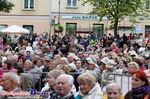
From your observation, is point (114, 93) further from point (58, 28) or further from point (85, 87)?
point (58, 28)

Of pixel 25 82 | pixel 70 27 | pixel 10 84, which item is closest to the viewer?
pixel 10 84

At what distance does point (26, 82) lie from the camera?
7.54 m

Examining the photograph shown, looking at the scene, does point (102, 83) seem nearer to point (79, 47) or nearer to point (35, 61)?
point (35, 61)

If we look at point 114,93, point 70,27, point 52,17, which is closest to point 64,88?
point 114,93

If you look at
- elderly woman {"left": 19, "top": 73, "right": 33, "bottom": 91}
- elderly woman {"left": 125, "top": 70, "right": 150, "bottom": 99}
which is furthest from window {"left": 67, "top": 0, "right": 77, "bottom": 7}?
elderly woman {"left": 125, "top": 70, "right": 150, "bottom": 99}

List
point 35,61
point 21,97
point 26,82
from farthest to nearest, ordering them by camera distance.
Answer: point 35,61, point 26,82, point 21,97

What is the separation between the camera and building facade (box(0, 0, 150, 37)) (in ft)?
117

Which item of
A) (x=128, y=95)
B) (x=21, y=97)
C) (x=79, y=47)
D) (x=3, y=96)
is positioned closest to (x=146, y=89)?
(x=128, y=95)

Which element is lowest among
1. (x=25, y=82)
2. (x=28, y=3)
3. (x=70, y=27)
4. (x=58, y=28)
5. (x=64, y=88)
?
(x=25, y=82)

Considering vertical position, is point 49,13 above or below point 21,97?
above

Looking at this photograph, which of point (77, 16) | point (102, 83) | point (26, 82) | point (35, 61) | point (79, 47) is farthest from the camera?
point (77, 16)

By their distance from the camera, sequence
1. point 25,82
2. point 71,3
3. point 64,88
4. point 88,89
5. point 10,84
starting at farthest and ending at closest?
point 71,3, point 25,82, point 10,84, point 88,89, point 64,88

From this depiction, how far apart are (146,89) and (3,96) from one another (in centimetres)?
300

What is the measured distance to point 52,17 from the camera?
35844mm
